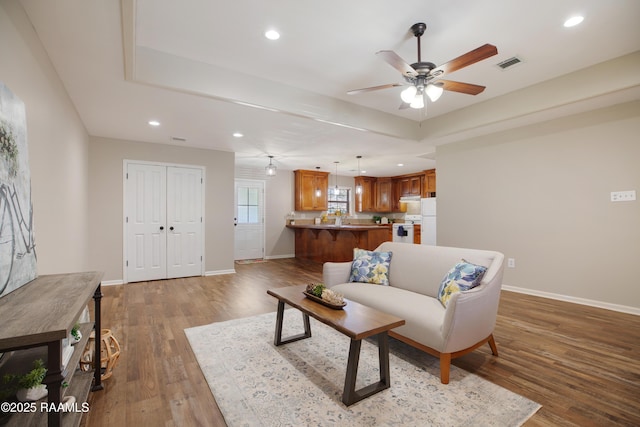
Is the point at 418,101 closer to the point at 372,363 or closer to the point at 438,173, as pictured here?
the point at 372,363

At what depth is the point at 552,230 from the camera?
4.11 m

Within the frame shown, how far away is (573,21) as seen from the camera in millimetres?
2383

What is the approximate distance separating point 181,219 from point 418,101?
4.61 metres

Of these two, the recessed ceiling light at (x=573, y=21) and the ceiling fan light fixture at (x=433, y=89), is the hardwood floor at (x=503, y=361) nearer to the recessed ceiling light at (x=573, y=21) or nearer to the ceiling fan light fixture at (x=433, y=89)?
the ceiling fan light fixture at (x=433, y=89)

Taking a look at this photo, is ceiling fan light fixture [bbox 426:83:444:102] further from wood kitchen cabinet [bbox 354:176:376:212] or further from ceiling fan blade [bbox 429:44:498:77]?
wood kitchen cabinet [bbox 354:176:376:212]

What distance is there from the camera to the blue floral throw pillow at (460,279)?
89.8 inches

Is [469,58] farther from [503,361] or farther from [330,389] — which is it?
[330,389]

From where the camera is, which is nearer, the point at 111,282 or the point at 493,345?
the point at 493,345

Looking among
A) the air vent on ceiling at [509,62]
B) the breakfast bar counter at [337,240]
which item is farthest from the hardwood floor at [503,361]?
the air vent on ceiling at [509,62]

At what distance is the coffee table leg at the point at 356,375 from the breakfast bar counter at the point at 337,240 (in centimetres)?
408

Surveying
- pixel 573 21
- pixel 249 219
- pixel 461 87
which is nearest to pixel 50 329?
pixel 461 87

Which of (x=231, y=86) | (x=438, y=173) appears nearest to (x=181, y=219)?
(x=231, y=86)

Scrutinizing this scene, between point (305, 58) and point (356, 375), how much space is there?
107 inches

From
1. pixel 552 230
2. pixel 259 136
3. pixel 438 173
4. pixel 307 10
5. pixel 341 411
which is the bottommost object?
pixel 341 411
